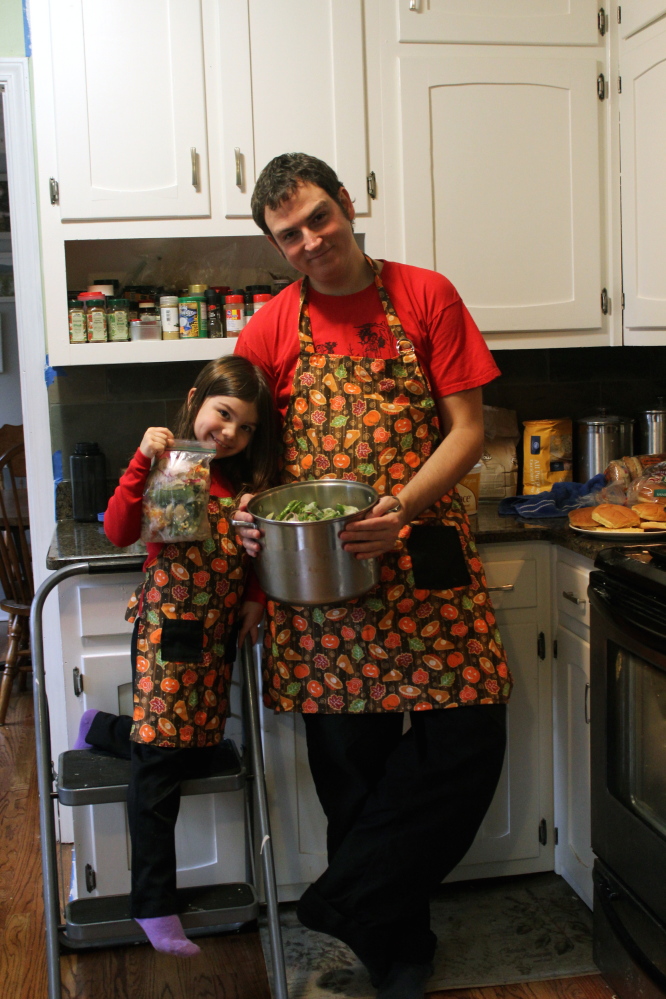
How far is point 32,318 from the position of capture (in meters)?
2.50

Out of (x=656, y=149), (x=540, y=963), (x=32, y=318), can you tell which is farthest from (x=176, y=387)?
(x=540, y=963)

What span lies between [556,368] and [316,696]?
1.42m

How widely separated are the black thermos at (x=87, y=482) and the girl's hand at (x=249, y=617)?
0.77 metres

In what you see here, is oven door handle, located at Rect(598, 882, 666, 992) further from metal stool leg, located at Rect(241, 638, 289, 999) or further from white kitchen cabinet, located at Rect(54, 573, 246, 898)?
white kitchen cabinet, located at Rect(54, 573, 246, 898)

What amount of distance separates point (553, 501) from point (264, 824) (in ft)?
3.37

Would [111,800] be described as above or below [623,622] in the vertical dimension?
below

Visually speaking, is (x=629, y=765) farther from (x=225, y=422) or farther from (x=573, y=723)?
(x=225, y=422)

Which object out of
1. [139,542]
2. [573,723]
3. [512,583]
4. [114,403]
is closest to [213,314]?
[114,403]

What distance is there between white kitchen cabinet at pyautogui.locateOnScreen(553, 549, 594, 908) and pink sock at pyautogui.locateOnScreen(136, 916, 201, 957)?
86 cm

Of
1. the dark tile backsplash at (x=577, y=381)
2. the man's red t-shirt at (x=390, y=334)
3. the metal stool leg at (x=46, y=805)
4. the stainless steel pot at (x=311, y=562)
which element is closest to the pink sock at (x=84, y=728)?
the metal stool leg at (x=46, y=805)

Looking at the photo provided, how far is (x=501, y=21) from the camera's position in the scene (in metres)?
2.29

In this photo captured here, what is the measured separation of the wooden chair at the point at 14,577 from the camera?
339 centimetres

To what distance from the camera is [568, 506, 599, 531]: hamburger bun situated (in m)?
2.00

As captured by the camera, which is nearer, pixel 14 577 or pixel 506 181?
pixel 506 181
